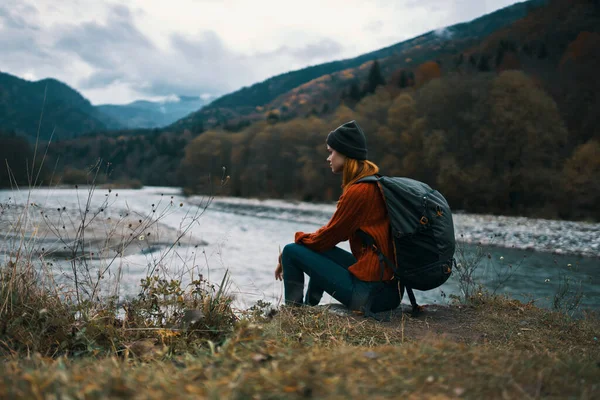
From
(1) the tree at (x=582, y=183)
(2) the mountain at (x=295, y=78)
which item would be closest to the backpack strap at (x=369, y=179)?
(1) the tree at (x=582, y=183)

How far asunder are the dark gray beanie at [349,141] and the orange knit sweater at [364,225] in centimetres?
31

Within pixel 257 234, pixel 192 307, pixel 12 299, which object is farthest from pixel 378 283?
pixel 257 234

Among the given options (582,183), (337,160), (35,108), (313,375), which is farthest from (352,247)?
(35,108)

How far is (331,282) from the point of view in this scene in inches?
132

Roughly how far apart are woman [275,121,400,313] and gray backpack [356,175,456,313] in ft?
0.30

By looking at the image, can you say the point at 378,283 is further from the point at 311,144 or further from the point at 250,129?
the point at 250,129

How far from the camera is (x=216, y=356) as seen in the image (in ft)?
5.82

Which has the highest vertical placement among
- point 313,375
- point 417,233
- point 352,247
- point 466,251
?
point 417,233

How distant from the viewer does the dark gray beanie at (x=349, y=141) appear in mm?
3221

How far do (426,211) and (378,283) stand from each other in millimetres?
698

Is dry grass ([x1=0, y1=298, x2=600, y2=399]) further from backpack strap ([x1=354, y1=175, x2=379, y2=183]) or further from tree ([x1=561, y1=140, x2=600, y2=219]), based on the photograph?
tree ([x1=561, y1=140, x2=600, y2=219])

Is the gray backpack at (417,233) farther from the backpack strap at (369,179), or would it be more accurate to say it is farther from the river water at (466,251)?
the river water at (466,251)

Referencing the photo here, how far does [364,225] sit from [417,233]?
1.31ft

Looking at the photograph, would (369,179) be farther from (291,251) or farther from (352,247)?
(291,251)
